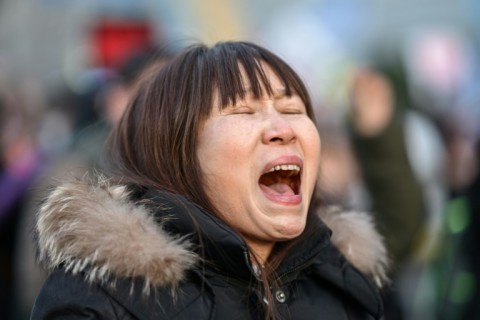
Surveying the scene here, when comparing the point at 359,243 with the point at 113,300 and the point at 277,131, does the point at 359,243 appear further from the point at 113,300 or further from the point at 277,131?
the point at 113,300

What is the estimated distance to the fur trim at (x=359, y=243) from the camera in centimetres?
356

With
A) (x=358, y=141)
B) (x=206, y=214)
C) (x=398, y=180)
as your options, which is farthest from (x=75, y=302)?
(x=358, y=141)

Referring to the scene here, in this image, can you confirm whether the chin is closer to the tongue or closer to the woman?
the woman

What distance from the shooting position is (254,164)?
10.4 feet

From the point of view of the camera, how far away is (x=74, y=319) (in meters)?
2.92

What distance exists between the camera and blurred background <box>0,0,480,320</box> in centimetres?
548

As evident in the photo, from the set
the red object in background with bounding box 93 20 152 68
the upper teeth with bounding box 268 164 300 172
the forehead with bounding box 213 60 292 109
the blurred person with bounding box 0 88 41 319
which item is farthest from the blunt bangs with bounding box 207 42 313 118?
the red object in background with bounding box 93 20 152 68

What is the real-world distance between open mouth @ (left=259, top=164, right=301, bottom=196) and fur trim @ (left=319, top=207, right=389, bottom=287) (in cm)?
35

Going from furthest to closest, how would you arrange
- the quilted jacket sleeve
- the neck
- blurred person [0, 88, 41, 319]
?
blurred person [0, 88, 41, 319] < the neck < the quilted jacket sleeve

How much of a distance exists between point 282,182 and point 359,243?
0.41 metres

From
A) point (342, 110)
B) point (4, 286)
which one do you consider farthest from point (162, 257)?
point (342, 110)

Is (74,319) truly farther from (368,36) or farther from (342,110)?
(368,36)

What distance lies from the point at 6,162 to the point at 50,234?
12.4ft

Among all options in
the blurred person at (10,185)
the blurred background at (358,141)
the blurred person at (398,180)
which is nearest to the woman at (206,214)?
the blurred background at (358,141)
